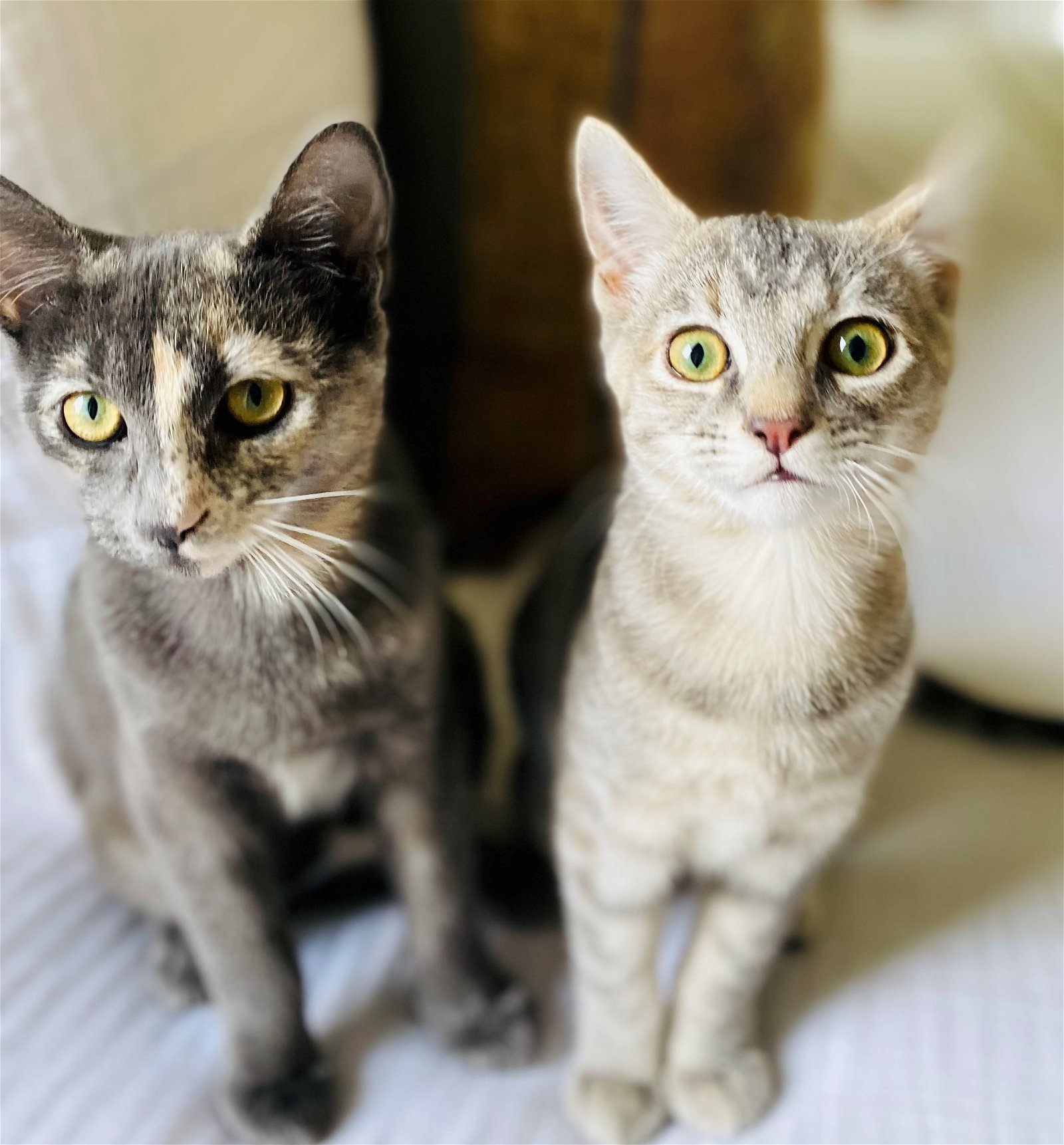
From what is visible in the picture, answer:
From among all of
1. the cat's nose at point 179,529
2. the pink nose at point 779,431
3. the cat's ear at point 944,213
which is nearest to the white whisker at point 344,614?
the cat's nose at point 179,529

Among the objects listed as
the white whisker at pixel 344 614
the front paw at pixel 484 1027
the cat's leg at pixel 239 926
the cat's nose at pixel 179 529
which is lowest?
the front paw at pixel 484 1027

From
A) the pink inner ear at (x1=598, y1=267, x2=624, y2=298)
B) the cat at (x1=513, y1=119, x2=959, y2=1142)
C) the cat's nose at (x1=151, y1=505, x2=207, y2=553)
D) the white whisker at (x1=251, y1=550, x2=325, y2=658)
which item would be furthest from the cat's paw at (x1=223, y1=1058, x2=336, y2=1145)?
the pink inner ear at (x1=598, y1=267, x2=624, y2=298)

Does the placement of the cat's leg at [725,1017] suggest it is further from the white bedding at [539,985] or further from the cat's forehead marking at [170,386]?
the cat's forehead marking at [170,386]

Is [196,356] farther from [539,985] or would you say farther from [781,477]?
[539,985]

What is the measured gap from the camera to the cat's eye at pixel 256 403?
692 millimetres

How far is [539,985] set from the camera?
0.98m

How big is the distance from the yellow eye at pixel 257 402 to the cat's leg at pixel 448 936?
348 millimetres

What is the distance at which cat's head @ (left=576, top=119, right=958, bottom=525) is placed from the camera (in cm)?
63

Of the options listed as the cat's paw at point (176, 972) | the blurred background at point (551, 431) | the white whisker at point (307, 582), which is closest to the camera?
the white whisker at point (307, 582)

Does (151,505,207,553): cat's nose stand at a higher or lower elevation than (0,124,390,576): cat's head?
lower

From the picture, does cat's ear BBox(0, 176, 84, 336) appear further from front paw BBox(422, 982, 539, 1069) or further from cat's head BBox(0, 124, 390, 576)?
Answer: front paw BBox(422, 982, 539, 1069)

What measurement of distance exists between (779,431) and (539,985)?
→ 62cm

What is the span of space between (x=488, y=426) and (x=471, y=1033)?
763 mm

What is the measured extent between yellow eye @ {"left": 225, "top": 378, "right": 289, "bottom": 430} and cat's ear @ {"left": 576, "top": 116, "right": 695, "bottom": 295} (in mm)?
254
